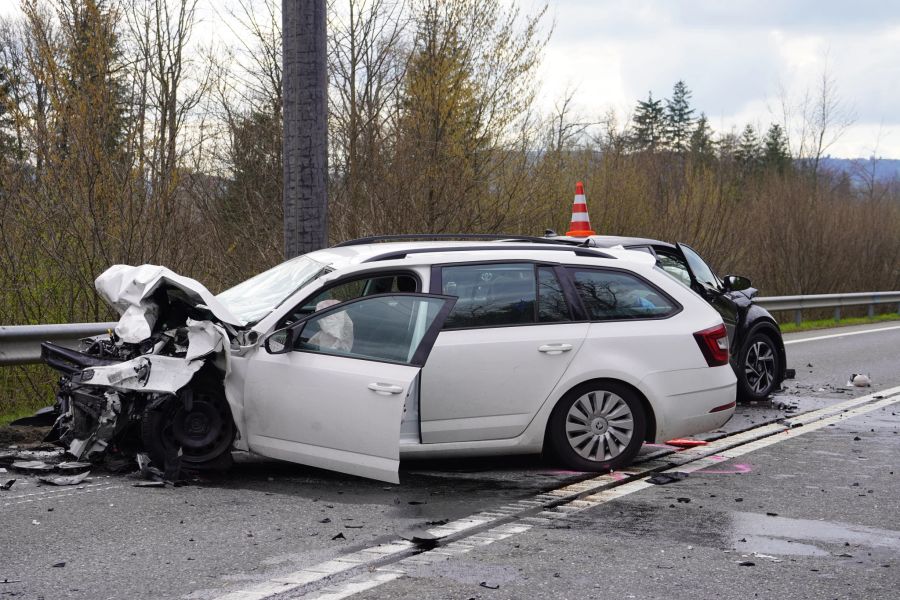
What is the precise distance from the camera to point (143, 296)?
6672 mm

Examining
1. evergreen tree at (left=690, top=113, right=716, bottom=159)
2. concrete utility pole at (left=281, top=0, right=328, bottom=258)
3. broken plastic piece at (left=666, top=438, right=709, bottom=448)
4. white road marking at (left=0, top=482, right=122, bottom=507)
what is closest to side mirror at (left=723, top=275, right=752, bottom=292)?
broken plastic piece at (left=666, top=438, right=709, bottom=448)

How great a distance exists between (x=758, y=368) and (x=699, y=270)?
1.26 meters

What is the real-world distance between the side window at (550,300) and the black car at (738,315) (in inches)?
118

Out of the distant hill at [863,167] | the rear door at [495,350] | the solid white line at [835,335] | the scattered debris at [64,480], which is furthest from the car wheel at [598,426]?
the distant hill at [863,167]

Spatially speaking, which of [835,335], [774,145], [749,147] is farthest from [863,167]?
[835,335]

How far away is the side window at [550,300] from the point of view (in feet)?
23.4

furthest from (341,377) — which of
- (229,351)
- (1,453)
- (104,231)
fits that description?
(104,231)

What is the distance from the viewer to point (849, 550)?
5.23 meters

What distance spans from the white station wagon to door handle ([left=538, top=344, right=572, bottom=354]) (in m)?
0.01

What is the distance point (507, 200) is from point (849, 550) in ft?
36.8

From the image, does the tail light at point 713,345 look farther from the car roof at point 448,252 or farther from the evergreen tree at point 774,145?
the evergreen tree at point 774,145

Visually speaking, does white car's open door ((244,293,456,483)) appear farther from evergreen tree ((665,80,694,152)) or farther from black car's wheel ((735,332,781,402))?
evergreen tree ((665,80,694,152))

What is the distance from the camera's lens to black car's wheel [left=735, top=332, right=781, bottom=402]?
10.7 m

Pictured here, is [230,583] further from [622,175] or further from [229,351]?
[622,175]
